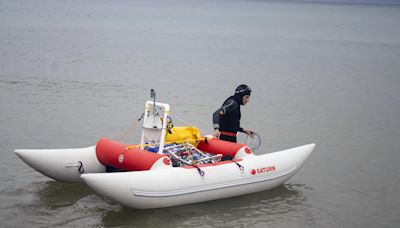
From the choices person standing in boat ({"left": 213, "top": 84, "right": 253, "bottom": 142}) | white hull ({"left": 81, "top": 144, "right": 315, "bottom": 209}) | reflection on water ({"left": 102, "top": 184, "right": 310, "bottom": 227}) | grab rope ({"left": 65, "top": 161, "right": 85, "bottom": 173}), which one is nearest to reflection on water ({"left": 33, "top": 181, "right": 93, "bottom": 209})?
grab rope ({"left": 65, "top": 161, "right": 85, "bottom": 173})

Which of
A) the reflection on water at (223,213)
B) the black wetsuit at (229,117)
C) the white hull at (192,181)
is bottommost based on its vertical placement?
the reflection on water at (223,213)

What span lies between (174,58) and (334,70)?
7.47 meters

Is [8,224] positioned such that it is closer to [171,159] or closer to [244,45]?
[171,159]

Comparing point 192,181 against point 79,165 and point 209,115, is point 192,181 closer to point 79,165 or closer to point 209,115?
point 79,165

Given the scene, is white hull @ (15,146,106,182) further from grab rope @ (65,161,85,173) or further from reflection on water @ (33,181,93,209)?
reflection on water @ (33,181,93,209)

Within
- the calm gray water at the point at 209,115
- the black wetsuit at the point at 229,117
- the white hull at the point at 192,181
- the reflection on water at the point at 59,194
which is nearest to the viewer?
the white hull at the point at 192,181

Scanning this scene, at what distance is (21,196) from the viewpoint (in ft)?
30.9

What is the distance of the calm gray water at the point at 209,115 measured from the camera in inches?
366

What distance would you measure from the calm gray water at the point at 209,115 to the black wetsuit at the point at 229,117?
1.13m

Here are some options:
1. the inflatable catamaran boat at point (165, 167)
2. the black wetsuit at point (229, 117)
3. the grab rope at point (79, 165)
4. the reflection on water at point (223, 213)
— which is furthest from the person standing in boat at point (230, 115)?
the grab rope at point (79, 165)

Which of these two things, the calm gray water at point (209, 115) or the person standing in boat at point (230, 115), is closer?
the calm gray water at point (209, 115)

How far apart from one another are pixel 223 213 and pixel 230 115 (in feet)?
5.74

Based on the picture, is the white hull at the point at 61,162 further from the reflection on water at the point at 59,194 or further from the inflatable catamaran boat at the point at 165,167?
the reflection on water at the point at 59,194

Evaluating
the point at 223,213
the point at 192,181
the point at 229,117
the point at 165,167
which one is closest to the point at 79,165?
the point at 165,167
